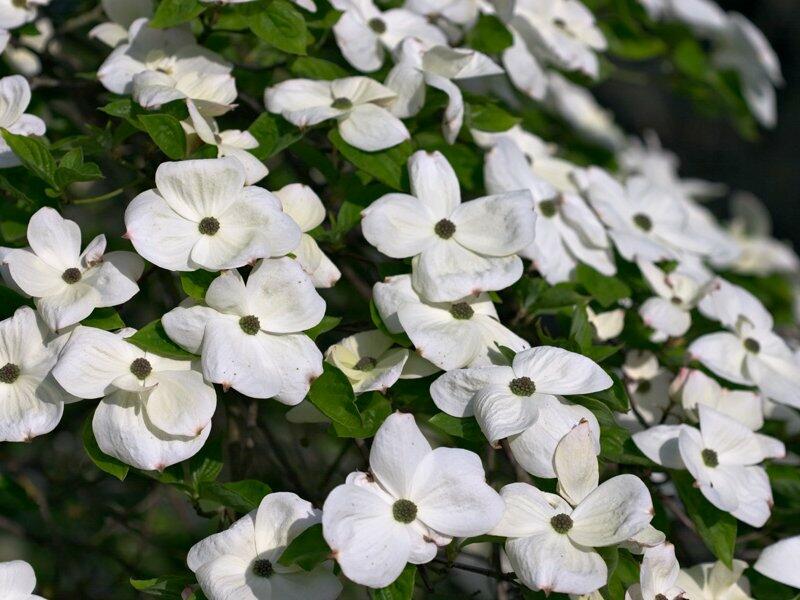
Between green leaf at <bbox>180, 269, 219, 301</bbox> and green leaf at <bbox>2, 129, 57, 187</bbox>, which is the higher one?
green leaf at <bbox>2, 129, 57, 187</bbox>

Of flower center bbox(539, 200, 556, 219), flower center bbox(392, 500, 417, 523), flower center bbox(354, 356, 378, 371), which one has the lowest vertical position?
flower center bbox(354, 356, 378, 371)

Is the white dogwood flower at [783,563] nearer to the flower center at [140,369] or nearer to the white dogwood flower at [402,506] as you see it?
the white dogwood flower at [402,506]

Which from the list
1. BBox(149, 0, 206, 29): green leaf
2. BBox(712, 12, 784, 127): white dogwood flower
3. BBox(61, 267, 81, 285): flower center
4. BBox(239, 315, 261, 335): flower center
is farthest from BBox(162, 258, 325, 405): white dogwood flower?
BBox(712, 12, 784, 127): white dogwood flower

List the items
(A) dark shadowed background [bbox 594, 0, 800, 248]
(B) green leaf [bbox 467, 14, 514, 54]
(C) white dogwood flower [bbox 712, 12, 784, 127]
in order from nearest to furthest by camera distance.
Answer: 1. (B) green leaf [bbox 467, 14, 514, 54]
2. (C) white dogwood flower [bbox 712, 12, 784, 127]
3. (A) dark shadowed background [bbox 594, 0, 800, 248]

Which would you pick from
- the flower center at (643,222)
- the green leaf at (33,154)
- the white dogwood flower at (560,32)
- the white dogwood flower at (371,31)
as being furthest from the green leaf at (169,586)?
the white dogwood flower at (560,32)

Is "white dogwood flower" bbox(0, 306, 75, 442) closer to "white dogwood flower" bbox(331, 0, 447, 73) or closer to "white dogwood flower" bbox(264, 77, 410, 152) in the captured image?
"white dogwood flower" bbox(264, 77, 410, 152)

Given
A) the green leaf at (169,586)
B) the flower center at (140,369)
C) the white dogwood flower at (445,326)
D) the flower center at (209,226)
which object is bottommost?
the green leaf at (169,586)

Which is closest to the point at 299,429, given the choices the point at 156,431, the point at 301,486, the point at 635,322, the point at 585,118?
the point at 301,486

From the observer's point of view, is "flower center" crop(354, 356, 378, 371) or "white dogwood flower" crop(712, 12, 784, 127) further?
"white dogwood flower" crop(712, 12, 784, 127)

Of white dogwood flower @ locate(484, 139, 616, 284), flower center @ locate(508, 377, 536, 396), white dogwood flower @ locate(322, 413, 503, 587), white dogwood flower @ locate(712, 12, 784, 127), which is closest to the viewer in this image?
white dogwood flower @ locate(322, 413, 503, 587)
